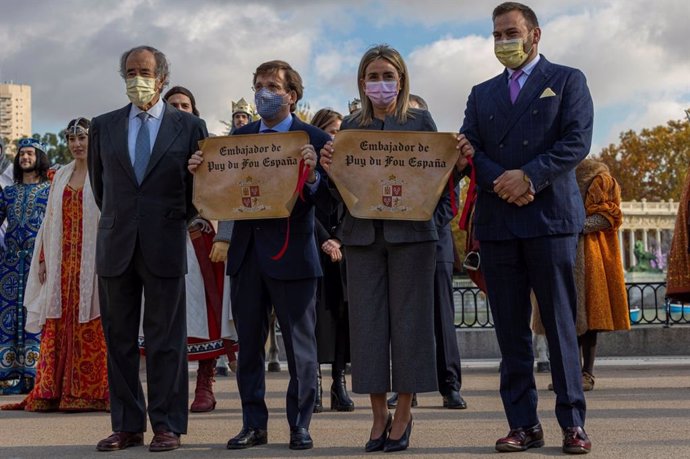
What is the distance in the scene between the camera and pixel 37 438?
24.9ft

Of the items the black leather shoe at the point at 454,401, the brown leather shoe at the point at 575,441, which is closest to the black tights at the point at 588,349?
the black leather shoe at the point at 454,401

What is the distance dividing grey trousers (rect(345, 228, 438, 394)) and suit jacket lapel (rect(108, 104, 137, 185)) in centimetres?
143

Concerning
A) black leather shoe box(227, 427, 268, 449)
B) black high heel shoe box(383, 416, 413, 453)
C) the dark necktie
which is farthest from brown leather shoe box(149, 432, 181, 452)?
the dark necktie

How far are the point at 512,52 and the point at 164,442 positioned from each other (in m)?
2.87

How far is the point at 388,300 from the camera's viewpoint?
6707 millimetres

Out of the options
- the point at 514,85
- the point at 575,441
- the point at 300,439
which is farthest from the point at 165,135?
the point at 575,441

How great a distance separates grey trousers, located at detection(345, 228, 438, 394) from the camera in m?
6.64

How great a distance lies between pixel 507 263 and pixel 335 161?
1.10m

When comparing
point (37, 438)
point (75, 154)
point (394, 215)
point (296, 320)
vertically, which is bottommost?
point (37, 438)

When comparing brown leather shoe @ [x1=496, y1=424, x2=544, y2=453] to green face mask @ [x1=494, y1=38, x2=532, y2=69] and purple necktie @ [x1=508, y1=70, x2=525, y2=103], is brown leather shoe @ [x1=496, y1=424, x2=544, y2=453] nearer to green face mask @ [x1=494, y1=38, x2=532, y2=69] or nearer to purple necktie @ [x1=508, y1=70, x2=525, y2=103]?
purple necktie @ [x1=508, y1=70, x2=525, y2=103]

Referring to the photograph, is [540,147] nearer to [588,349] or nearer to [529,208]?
[529,208]

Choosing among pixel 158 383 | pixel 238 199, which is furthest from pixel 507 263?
pixel 158 383

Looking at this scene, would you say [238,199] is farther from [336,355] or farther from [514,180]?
[336,355]

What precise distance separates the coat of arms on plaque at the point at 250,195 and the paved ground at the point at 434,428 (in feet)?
4.42
